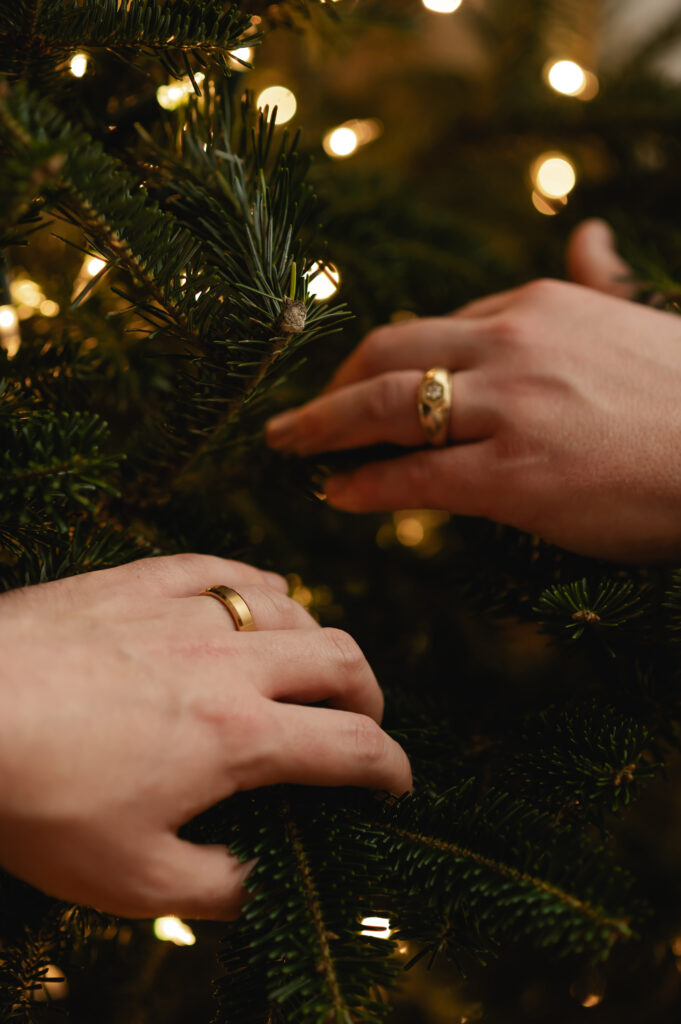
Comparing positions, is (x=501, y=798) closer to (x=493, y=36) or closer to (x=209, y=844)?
(x=209, y=844)

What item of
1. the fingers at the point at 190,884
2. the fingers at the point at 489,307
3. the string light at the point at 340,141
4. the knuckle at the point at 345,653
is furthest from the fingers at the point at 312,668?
the string light at the point at 340,141

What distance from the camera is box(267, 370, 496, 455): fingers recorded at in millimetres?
641

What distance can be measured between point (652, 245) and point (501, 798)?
703 millimetres

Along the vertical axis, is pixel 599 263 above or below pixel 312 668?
above

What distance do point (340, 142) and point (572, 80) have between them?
40cm

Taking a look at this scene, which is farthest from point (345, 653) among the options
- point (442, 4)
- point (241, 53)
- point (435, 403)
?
point (442, 4)

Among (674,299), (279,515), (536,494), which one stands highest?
(674,299)

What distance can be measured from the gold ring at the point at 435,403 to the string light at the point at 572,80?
0.73 m

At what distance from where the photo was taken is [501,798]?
0.47m

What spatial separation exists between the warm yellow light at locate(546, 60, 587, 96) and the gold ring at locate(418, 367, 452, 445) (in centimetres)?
73

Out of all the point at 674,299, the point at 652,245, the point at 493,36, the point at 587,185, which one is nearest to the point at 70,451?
the point at 674,299

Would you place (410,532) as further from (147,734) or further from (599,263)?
(147,734)

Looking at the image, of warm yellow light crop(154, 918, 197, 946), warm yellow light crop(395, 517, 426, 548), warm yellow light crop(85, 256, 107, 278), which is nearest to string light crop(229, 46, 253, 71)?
warm yellow light crop(85, 256, 107, 278)

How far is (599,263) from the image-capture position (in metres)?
0.81
